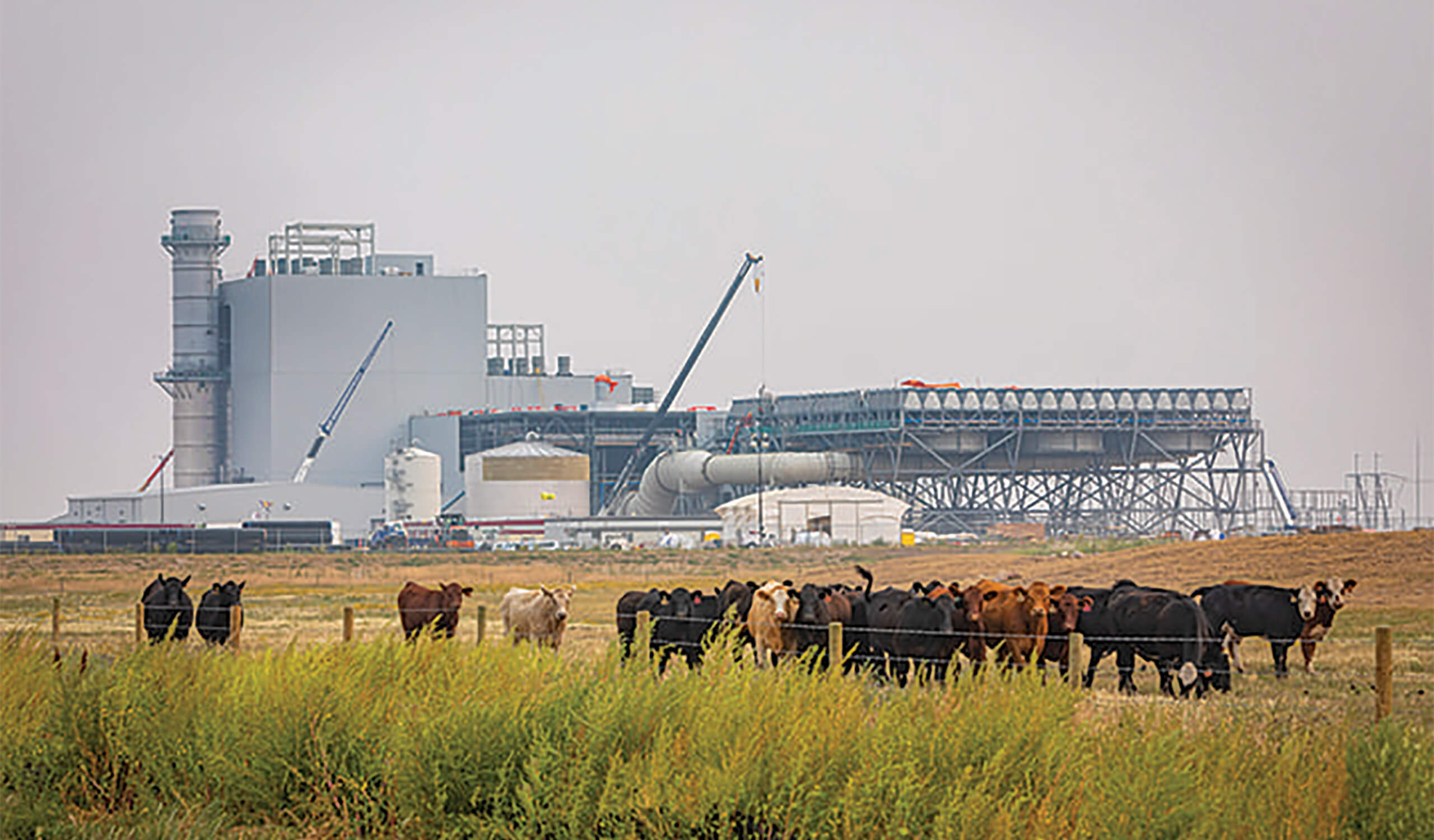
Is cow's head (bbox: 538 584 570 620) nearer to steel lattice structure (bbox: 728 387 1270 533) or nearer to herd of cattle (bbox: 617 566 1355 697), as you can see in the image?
herd of cattle (bbox: 617 566 1355 697)

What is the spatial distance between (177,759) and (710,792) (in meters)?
4.81

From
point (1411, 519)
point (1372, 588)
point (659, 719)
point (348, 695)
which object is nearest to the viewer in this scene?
point (659, 719)

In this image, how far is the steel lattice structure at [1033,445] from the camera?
101 m

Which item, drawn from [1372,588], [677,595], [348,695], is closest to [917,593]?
[677,595]

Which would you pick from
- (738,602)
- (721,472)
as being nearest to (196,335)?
(721,472)

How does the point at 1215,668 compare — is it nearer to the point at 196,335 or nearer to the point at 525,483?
the point at 525,483

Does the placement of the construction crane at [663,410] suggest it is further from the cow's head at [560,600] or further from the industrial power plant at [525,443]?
the cow's head at [560,600]

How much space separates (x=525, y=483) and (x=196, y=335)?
27138 mm

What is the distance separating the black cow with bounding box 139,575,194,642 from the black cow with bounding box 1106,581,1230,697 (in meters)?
13.6

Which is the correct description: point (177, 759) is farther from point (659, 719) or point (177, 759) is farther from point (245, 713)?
point (659, 719)

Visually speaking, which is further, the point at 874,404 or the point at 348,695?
the point at 874,404

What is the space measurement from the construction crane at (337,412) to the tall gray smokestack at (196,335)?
27.7ft

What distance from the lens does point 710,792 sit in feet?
32.1

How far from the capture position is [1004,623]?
850 inches
